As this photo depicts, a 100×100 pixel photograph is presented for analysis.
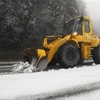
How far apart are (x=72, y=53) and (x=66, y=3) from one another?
16.0 meters

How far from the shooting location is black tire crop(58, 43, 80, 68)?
11.6 meters

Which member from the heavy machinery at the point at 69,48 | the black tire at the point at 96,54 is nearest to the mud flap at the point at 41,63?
the heavy machinery at the point at 69,48

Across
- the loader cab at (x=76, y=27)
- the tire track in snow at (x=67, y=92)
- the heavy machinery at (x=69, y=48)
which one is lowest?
the tire track in snow at (x=67, y=92)

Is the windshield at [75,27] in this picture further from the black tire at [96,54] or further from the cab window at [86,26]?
the black tire at [96,54]

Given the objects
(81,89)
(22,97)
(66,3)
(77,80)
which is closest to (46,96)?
(22,97)

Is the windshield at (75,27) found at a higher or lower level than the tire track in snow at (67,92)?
higher

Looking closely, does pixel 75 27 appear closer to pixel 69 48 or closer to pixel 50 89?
pixel 69 48

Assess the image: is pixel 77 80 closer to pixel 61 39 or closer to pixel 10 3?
pixel 61 39

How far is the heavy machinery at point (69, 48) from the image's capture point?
11.2 metres

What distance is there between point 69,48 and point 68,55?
32 centimetres

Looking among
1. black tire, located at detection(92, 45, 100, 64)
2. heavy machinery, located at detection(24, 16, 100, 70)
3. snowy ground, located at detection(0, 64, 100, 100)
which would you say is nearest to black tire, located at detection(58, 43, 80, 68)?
heavy machinery, located at detection(24, 16, 100, 70)

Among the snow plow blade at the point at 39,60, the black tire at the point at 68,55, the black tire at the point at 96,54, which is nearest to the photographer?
the snow plow blade at the point at 39,60

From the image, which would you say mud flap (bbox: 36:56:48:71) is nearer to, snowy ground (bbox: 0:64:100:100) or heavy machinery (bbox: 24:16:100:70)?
heavy machinery (bbox: 24:16:100:70)

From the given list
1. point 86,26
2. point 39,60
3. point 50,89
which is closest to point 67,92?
point 50,89
